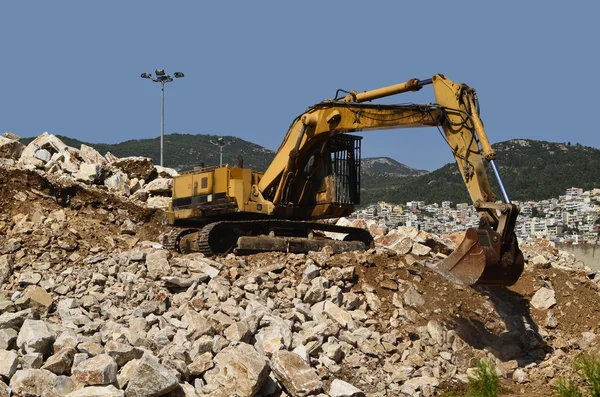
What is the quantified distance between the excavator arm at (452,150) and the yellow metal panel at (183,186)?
1611 millimetres

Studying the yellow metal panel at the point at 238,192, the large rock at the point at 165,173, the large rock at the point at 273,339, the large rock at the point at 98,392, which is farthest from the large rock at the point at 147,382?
the large rock at the point at 165,173

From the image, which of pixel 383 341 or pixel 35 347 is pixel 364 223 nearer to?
pixel 383 341

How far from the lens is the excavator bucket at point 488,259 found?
10516 millimetres

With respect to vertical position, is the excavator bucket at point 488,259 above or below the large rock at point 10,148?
below

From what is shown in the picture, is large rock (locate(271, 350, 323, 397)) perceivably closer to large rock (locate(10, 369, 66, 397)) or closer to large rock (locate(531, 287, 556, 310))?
large rock (locate(10, 369, 66, 397))

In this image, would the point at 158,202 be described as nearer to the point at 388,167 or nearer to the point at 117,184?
the point at 117,184

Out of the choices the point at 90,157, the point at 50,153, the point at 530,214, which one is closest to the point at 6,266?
the point at 50,153

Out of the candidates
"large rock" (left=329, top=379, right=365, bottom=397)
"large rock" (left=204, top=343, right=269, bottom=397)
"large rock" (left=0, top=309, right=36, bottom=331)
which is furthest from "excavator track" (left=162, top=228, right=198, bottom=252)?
"large rock" (left=329, top=379, right=365, bottom=397)

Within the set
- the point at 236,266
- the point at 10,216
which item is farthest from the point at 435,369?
the point at 10,216

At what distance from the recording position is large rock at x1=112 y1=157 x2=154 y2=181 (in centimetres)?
2259

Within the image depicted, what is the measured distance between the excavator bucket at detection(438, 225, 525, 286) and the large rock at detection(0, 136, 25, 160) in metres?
13.7

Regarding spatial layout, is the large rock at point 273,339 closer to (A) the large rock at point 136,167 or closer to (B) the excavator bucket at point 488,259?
(B) the excavator bucket at point 488,259

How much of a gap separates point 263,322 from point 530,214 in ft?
161

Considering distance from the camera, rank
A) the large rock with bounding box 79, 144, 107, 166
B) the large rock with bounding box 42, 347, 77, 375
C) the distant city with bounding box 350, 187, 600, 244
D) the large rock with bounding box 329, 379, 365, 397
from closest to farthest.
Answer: the large rock with bounding box 42, 347, 77, 375
the large rock with bounding box 329, 379, 365, 397
the large rock with bounding box 79, 144, 107, 166
the distant city with bounding box 350, 187, 600, 244
